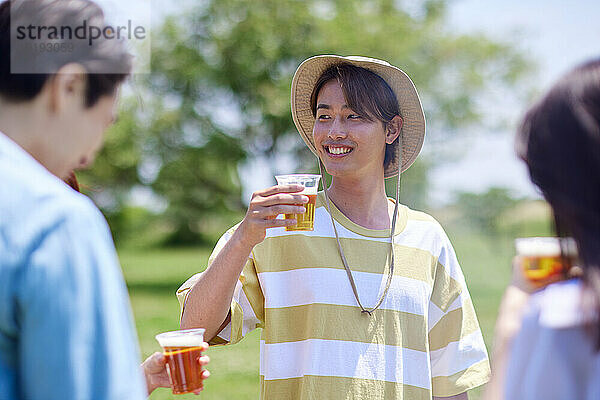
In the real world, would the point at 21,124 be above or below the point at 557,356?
above

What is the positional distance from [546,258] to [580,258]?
0.26 metres

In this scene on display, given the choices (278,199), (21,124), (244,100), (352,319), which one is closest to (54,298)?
(21,124)

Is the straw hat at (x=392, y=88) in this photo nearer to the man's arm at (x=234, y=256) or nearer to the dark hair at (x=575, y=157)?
the man's arm at (x=234, y=256)

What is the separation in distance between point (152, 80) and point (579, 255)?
58.0 ft

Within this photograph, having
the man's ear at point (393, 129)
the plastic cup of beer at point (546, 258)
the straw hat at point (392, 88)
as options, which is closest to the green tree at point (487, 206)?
the straw hat at point (392, 88)

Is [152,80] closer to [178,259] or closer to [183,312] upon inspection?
[178,259]

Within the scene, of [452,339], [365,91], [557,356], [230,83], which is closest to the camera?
[557,356]

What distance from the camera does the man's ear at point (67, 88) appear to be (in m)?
1.56

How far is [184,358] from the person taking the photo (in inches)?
90.7

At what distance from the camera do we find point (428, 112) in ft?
68.3

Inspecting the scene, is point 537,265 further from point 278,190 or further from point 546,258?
point 278,190

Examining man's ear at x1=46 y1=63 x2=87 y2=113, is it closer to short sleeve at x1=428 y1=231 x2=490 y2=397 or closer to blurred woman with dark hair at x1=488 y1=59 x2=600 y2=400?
blurred woman with dark hair at x1=488 y1=59 x2=600 y2=400

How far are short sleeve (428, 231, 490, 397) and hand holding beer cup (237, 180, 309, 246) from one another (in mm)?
785

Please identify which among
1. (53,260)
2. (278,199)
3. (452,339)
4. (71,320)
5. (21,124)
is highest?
(21,124)
